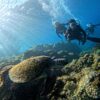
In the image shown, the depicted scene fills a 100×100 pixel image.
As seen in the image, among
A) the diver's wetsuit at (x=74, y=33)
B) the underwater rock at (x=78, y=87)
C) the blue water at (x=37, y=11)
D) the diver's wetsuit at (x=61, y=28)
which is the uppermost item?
the blue water at (x=37, y=11)

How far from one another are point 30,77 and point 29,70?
0.21m

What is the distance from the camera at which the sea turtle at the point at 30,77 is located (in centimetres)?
562

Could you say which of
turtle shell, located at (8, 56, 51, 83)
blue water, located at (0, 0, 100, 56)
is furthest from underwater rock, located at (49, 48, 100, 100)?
blue water, located at (0, 0, 100, 56)

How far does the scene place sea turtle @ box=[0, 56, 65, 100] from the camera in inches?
221

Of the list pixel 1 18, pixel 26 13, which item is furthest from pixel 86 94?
pixel 1 18

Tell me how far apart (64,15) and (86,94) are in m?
44.3

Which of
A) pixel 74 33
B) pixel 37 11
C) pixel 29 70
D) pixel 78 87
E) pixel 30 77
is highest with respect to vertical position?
pixel 37 11

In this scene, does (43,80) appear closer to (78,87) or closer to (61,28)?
(78,87)

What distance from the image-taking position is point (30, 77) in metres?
5.56

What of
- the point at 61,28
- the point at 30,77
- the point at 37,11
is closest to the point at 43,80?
the point at 30,77

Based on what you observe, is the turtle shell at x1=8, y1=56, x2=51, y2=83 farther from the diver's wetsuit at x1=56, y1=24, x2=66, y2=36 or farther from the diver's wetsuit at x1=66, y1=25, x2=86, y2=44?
the diver's wetsuit at x1=56, y1=24, x2=66, y2=36

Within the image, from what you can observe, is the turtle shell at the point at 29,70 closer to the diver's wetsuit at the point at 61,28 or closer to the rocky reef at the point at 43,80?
the rocky reef at the point at 43,80

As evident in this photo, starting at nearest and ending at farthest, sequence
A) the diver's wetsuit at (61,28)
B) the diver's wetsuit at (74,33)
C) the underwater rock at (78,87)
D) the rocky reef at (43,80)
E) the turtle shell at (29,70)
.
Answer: the underwater rock at (78,87)
the rocky reef at (43,80)
the turtle shell at (29,70)
the diver's wetsuit at (74,33)
the diver's wetsuit at (61,28)

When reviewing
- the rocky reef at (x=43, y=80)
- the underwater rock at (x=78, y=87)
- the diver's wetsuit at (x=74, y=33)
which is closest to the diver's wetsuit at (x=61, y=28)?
the diver's wetsuit at (x=74, y=33)
